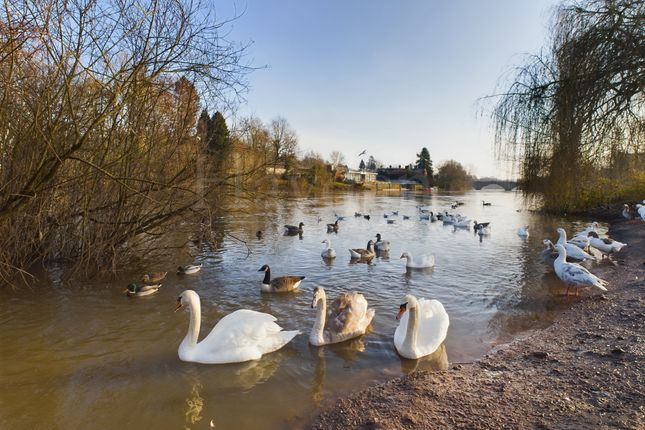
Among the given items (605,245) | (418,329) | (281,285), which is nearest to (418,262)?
(281,285)

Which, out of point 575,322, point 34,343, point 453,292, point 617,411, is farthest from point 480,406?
point 34,343

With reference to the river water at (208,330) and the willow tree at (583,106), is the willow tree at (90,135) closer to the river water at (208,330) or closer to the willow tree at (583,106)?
the river water at (208,330)

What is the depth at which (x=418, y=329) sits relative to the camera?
6.28 meters

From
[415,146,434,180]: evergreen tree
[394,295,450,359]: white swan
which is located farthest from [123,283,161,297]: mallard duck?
[415,146,434,180]: evergreen tree

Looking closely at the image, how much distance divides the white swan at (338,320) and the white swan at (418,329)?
74 cm

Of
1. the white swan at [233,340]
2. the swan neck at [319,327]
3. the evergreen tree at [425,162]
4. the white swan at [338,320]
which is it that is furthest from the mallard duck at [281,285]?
the evergreen tree at [425,162]

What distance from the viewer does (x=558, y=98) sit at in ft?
32.9

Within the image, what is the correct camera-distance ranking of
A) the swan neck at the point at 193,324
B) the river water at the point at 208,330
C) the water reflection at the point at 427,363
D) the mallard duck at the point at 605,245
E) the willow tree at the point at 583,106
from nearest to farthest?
the river water at the point at 208,330
the water reflection at the point at 427,363
the swan neck at the point at 193,324
the willow tree at the point at 583,106
the mallard duck at the point at 605,245

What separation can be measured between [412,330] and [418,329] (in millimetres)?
324

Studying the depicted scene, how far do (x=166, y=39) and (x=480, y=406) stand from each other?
7.41m

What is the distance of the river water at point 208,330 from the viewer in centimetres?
460

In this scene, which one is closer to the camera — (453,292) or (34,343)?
(34,343)

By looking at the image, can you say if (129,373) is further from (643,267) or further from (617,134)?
(643,267)

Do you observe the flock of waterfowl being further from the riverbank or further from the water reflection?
the riverbank
